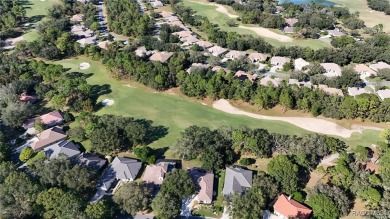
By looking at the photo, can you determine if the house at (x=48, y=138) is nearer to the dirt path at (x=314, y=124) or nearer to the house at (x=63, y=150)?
the house at (x=63, y=150)

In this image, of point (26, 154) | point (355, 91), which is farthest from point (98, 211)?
point (355, 91)

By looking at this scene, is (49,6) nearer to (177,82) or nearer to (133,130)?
(177,82)

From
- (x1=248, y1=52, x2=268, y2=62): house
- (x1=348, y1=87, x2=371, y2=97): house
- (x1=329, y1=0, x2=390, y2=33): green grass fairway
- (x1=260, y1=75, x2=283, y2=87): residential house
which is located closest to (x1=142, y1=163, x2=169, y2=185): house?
(x1=260, y1=75, x2=283, y2=87): residential house

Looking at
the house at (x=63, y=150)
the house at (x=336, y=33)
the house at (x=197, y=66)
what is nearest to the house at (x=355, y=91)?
the house at (x=197, y=66)

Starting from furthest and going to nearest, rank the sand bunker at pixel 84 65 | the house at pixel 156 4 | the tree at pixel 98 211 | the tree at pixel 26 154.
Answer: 1. the house at pixel 156 4
2. the sand bunker at pixel 84 65
3. the tree at pixel 26 154
4. the tree at pixel 98 211

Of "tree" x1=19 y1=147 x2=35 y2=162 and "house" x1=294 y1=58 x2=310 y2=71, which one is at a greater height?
"house" x1=294 y1=58 x2=310 y2=71

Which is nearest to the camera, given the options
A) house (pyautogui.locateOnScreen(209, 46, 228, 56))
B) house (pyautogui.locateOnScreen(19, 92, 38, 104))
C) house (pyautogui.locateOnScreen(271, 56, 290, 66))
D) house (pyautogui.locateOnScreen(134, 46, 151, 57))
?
house (pyautogui.locateOnScreen(19, 92, 38, 104))

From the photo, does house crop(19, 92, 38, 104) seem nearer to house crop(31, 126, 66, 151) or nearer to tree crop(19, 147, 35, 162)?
house crop(31, 126, 66, 151)

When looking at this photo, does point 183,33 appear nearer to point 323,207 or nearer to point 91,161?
point 91,161
